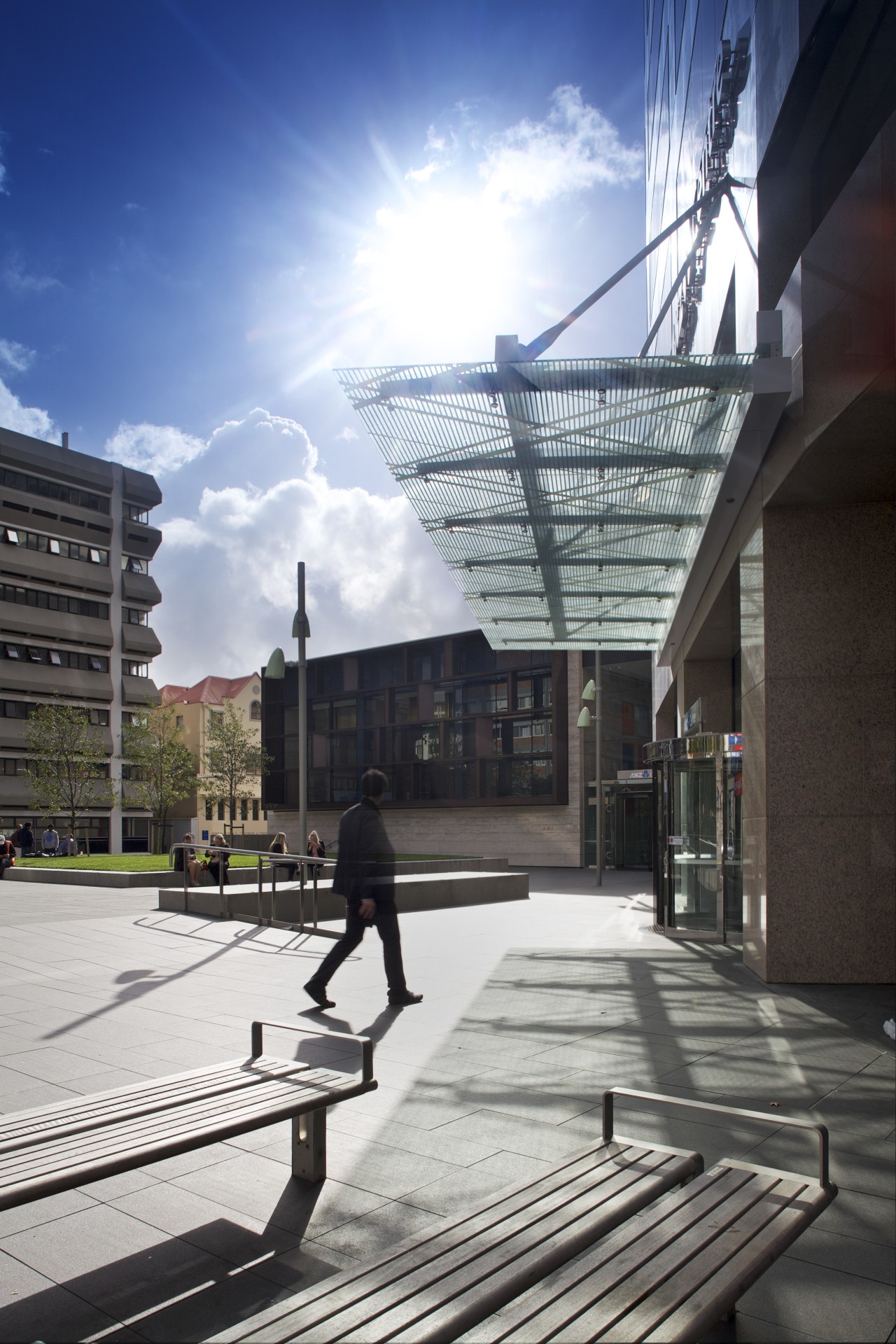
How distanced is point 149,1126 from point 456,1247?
143 centimetres

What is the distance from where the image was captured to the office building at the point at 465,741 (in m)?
42.2

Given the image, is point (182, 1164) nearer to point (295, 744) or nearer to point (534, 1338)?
point (534, 1338)

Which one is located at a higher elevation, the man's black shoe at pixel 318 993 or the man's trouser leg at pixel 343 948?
the man's trouser leg at pixel 343 948

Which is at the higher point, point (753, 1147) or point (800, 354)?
point (800, 354)

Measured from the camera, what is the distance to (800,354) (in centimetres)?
823

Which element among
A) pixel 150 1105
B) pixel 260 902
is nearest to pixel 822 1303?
pixel 150 1105

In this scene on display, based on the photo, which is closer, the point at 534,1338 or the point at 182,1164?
the point at 534,1338

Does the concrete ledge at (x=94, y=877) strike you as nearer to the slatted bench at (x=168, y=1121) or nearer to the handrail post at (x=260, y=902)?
the handrail post at (x=260, y=902)

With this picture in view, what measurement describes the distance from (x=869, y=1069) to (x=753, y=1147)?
1956 millimetres

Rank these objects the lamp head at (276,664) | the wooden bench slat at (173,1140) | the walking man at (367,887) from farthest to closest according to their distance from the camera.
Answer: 1. the lamp head at (276,664)
2. the walking man at (367,887)
3. the wooden bench slat at (173,1140)

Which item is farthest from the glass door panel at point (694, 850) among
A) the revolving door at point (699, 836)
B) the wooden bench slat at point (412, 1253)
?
the wooden bench slat at point (412, 1253)

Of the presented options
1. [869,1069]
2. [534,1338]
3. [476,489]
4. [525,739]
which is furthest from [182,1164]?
[525,739]

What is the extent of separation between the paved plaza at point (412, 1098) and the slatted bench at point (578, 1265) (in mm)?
450

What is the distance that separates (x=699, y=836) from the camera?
45.4 feet
